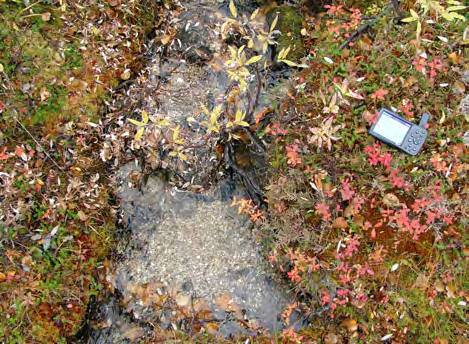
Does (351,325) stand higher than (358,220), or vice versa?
(358,220)

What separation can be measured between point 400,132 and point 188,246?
3117 millimetres

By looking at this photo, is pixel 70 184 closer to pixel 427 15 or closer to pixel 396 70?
pixel 396 70

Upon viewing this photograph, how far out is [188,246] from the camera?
448 centimetres

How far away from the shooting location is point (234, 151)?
4.67 metres

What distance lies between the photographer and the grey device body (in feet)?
11.8

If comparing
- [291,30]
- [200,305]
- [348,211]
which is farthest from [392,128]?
[200,305]

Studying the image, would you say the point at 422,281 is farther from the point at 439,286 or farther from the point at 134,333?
the point at 134,333

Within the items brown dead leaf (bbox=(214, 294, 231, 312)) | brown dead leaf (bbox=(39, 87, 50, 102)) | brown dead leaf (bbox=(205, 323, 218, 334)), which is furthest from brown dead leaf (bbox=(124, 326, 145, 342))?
brown dead leaf (bbox=(39, 87, 50, 102))

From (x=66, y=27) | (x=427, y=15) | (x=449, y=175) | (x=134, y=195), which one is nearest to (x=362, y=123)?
(x=449, y=175)

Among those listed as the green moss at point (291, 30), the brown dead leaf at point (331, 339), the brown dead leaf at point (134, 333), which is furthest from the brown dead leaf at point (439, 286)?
the brown dead leaf at point (134, 333)

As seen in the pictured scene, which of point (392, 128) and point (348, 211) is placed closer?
point (392, 128)

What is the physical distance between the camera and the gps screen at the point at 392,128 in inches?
142

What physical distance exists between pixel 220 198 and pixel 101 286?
2126 millimetres

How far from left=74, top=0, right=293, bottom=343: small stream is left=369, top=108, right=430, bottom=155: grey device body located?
154 centimetres
